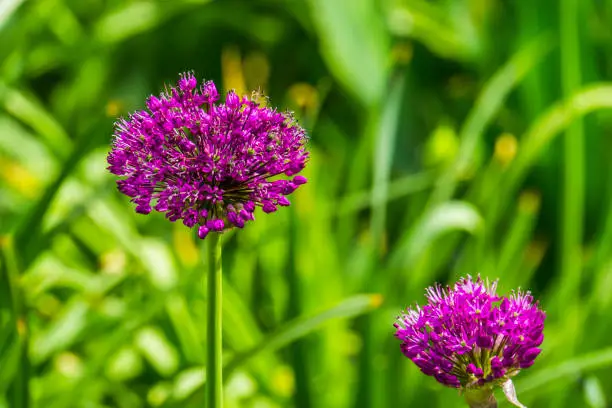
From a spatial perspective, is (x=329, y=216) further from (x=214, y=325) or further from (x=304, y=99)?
(x=214, y=325)

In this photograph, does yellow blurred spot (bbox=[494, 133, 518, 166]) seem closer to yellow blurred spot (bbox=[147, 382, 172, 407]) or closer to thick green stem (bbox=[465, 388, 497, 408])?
yellow blurred spot (bbox=[147, 382, 172, 407])

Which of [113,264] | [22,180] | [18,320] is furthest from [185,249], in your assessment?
[18,320]

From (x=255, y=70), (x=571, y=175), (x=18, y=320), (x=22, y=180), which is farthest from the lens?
(x=255, y=70)

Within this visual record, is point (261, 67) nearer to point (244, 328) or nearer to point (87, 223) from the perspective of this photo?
point (87, 223)

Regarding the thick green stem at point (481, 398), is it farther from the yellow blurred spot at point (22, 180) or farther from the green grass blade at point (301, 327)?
the yellow blurred spot at point (22, 180)

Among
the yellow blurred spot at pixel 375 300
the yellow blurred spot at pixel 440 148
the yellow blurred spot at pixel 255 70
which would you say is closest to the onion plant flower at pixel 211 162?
the yellow blurred spot at pixel 375 300

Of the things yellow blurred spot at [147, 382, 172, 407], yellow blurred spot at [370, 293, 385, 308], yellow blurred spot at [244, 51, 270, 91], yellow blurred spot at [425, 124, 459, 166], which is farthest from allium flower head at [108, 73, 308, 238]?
yellow blurred spot at [244, 51, 270, 91]

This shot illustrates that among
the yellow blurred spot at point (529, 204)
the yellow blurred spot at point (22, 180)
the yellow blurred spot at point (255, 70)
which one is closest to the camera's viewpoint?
the yellow blurred spot at point (529, 204)
